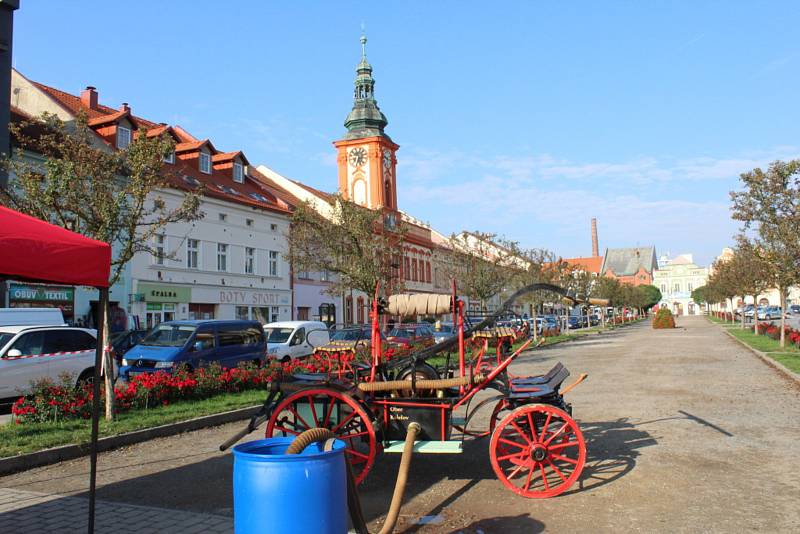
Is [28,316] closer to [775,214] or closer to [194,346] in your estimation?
[194,346]

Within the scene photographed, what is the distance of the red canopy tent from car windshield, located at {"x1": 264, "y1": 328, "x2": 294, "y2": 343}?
18.2m

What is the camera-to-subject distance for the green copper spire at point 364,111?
59.6 meters

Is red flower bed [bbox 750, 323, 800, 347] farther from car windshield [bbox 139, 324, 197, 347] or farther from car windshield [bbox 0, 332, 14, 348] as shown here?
car windshield [bbox 0, 332, 14, 348]

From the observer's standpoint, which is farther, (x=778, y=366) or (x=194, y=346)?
(x=778, y=366)

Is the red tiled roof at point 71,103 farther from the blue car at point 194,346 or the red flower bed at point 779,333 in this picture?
the red flower bed at point 779,333

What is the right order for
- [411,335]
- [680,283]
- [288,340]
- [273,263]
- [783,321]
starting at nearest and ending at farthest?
[288,340] < [783,321] < [411,335] < [273,263] < [680,283]

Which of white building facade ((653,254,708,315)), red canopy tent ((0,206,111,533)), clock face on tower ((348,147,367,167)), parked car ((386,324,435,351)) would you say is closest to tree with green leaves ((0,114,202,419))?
red canopy tent ((0,206,111,533))

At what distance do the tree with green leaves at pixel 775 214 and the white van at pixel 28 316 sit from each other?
22.8 meters

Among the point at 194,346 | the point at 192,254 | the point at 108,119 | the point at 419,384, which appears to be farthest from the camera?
the point at 192,254

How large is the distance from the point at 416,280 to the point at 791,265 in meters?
42.5

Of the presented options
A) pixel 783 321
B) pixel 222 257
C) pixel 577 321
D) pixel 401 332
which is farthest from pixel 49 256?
pixel 577 321

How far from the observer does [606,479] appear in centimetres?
725

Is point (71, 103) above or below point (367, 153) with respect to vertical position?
below

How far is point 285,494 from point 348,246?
78.4 feet
